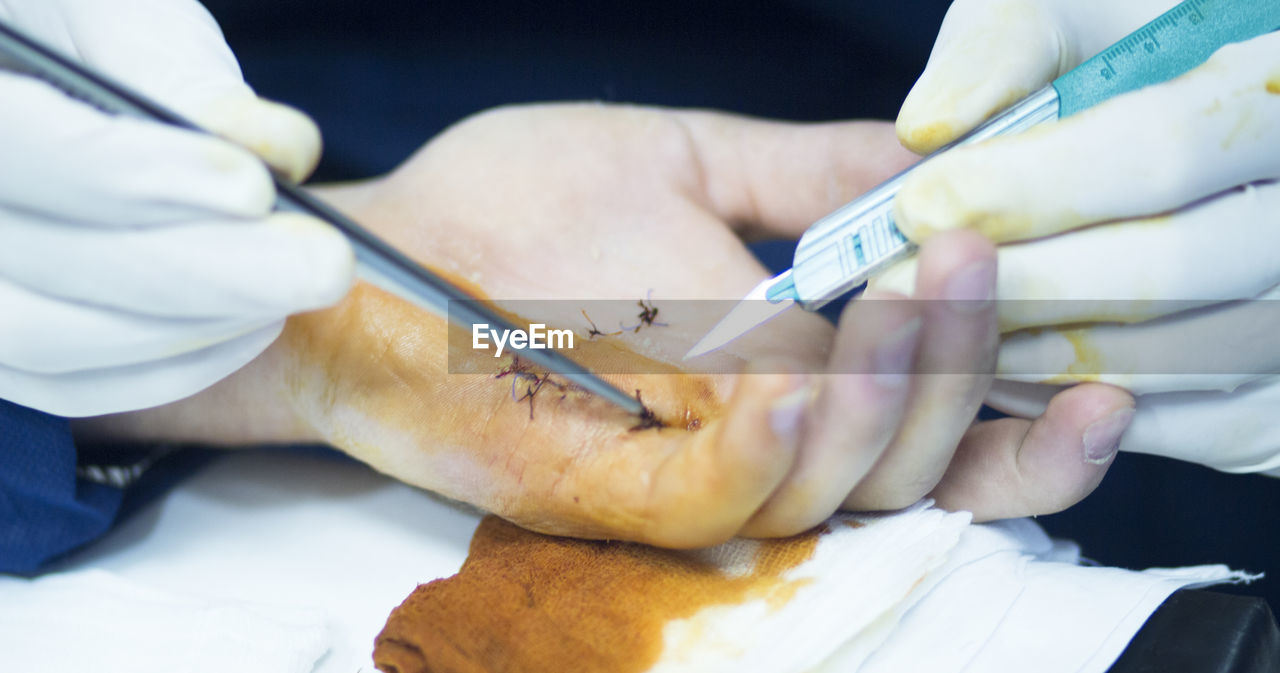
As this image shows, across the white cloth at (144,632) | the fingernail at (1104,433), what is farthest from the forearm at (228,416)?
the fingernail at (1104,433)

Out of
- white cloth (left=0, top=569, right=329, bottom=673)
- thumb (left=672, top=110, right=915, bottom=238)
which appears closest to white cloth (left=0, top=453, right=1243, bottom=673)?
white cloth (left=0, top=569, right=329, bottom=673)

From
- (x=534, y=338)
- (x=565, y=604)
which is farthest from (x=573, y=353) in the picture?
(x=565, y=604)

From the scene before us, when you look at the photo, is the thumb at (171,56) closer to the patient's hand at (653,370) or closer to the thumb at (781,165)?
the patient's hand at (653,370)

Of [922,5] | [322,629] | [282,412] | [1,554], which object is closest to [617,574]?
[322,629]

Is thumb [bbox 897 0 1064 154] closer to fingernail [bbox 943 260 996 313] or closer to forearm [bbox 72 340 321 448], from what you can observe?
fingernail [bbox 943 260 996 313]

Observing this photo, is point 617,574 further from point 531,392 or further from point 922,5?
point 922,5

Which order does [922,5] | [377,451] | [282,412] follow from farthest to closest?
1. [922,5]
2. [282,412]
3. [377,451]
